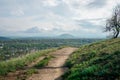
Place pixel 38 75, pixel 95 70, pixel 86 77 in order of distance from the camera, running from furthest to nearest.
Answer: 1. pixel 38 75
2. pixel 95 70
3. pixel 86 77

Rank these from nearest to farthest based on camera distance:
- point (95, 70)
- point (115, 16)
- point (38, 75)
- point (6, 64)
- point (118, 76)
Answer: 1. point (118, 76)
2. point (95, 70)
3. point (38, 75)
4. point (6, 64)
5. point (115, 16)

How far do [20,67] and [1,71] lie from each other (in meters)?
2.54

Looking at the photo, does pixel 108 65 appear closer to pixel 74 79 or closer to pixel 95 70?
pixel 95 70

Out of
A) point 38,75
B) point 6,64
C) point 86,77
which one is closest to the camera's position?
point 86,77

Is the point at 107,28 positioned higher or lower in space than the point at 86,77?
higher

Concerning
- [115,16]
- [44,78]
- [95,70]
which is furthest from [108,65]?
[115,16]

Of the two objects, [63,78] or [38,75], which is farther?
[38,75]

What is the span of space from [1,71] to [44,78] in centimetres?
399

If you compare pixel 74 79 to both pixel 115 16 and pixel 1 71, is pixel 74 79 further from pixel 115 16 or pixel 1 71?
pixel 115 16

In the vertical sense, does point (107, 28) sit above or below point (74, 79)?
above

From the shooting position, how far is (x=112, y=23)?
174 ft

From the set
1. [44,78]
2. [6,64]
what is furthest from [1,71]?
[44,78]

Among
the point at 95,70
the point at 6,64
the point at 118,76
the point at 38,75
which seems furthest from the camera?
the point at 6,64

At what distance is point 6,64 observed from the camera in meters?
21.1
